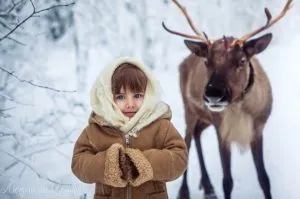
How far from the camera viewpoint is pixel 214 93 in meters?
2.13

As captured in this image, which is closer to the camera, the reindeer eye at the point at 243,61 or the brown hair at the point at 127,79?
the brown hair at the point at 127,79

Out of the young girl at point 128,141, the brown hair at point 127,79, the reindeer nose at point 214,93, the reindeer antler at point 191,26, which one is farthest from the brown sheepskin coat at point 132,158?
the reindeer antler at point 191,26

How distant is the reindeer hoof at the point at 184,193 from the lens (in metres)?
2.15

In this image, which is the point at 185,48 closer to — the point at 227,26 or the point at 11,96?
the point at 227,26

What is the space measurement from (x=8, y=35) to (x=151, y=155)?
143cm

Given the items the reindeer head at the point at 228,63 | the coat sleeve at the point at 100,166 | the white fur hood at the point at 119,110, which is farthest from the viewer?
the reindeer head at the point at 228,63

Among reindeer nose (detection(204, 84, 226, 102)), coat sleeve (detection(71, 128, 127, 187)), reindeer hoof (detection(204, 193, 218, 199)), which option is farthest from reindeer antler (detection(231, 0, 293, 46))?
coat sleeve (detection(71, 128, 127, 187))

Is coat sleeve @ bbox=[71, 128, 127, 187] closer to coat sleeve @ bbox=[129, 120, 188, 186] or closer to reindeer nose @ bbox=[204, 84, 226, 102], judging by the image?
coat sleeve @ bbox=[129, 120, 188, 186]

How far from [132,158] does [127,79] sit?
0.23 meters

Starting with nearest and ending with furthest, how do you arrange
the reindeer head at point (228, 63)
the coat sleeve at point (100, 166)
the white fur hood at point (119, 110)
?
the coat sleeve at point (100, 166), the white fur hood at point (119, 110), the reindeer head at point (228, 63)

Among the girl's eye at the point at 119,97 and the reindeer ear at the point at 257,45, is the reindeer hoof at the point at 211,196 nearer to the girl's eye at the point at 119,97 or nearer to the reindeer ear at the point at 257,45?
the reindeer ear at the point at 257,45

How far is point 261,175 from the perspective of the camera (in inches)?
84.0

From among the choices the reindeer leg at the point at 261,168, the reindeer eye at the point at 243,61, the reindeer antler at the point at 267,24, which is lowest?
the reindeer leg at the point at 261,168

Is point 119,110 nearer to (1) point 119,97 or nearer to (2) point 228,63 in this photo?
(1) point 119,97
